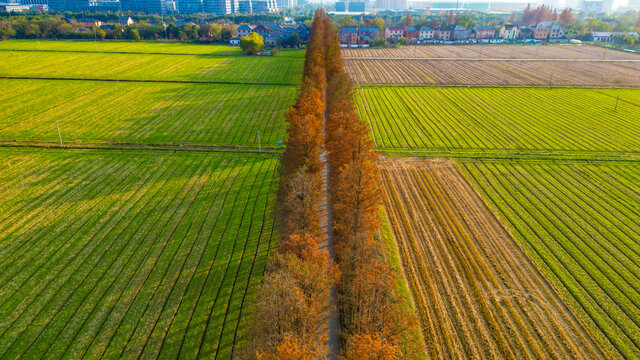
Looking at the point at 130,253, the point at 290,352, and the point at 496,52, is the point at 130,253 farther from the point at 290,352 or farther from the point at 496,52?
the point at 496,52

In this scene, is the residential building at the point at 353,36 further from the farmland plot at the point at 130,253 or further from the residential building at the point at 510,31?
the farmland plot at the point at 130,253

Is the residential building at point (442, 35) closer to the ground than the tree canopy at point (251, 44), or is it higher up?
higher up

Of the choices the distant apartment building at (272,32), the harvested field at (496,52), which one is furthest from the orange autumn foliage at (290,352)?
the distant apartment building at (272,32)

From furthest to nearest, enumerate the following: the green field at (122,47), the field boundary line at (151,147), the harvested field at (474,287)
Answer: the green field at (122,47)
the field boundary line at (151,147)
the harvested field at (474,287)

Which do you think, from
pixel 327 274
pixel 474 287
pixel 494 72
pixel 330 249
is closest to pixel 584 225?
pixel 474 287

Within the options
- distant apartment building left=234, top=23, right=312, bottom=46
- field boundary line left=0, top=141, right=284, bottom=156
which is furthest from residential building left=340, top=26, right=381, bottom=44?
field boundary line left=0, top=141, right=284, bottom=156

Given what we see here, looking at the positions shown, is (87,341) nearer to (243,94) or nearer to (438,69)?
(243,94)

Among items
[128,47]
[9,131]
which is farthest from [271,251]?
[128,47]
